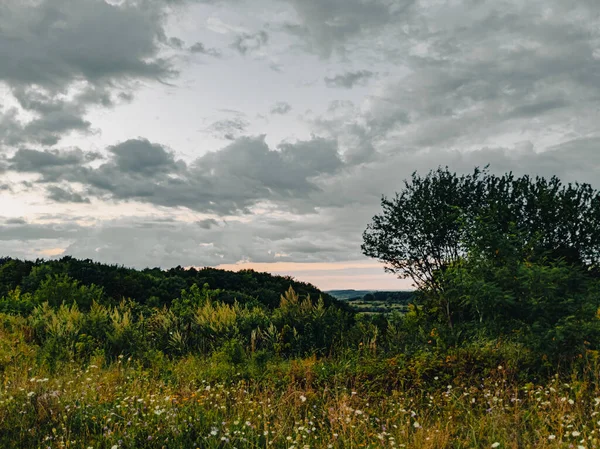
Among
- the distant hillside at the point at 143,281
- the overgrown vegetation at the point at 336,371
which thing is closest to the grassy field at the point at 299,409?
the overgrown vegetation at the point at 336,371

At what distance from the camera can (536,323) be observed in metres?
8.48

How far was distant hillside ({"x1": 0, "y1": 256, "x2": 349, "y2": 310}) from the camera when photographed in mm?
21188

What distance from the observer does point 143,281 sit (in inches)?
907

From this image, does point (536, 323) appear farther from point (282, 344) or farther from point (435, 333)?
point (282, 344)

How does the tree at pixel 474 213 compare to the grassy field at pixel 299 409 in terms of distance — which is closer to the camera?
the grassy field at pixel 299 409

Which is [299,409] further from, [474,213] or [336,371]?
[474,213]

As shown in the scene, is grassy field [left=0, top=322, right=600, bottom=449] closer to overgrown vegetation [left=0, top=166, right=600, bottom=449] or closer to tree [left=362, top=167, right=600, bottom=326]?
overgrown vegetation [left=0, top=166, right=600, bottom=449]

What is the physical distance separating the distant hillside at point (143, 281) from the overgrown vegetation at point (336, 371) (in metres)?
5.29

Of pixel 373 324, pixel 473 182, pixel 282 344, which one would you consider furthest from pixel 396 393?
pixel 473 182

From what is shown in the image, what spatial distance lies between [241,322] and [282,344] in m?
A: 1.34

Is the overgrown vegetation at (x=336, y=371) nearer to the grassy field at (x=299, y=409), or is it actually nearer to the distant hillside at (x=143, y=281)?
the grassy field at (x=299, y=409)

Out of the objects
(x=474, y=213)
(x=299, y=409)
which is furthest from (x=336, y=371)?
(x=474, y=213)

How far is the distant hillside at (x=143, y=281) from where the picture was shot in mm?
21188

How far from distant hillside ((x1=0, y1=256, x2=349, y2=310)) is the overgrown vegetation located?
529 cm
